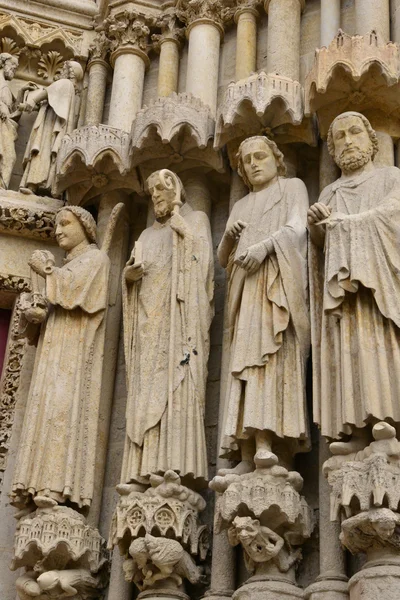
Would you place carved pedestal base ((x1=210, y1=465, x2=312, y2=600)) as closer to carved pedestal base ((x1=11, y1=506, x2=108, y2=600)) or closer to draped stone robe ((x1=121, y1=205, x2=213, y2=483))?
draped stone robe ((x1=121, y1=205, x2=213, y2=483))

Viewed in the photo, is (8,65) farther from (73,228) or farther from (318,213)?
(318,213)

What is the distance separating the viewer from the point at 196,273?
19.9ft

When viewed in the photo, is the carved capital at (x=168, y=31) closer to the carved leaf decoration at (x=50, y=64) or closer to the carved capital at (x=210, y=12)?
the carved capital at (x=210, y=12)

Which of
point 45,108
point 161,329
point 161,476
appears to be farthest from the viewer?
point 45,108

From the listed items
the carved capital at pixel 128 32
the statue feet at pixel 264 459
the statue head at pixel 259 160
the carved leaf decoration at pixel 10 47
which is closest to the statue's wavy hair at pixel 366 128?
the statue head at pixel 259 160

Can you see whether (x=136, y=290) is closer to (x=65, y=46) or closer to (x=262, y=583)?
(x=262, y=583)

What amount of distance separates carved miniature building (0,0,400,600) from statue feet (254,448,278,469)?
0.02 m

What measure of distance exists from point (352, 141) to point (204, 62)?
6.42 feet

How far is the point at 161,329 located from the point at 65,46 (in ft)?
10.3

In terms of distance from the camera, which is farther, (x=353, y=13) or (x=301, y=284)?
(x=353, y=13)

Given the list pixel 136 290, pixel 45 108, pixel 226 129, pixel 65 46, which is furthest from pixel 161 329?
pixel 65 46

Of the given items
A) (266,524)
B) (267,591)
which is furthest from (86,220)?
(267,591)

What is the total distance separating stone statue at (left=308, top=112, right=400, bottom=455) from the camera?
16.1 feet

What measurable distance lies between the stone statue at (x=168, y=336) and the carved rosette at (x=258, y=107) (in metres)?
0.46
